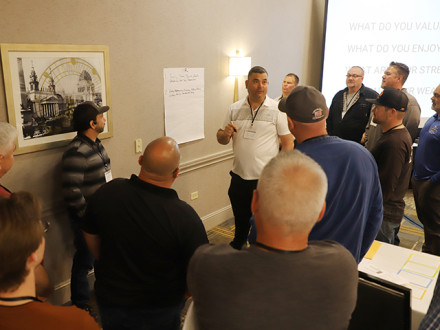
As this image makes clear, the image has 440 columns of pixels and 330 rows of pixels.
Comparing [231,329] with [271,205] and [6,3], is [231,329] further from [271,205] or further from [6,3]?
[6,3]

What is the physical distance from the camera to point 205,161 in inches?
169

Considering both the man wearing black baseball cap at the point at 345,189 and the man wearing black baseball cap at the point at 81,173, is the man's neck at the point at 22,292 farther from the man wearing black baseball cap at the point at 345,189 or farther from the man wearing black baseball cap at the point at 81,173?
the man wearing black baseball cap at the point at 81,173

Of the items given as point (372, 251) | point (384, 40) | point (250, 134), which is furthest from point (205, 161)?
point (384, 40)

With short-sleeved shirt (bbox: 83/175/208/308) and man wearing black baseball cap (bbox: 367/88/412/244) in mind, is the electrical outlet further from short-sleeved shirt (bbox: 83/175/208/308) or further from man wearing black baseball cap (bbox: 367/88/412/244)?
man wearing black baseball cap (bbox: 367/88/412/244)

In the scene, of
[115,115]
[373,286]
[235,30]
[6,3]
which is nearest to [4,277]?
[373,286]

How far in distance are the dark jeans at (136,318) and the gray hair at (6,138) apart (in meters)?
0.97

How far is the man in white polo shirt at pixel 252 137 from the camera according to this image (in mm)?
3480

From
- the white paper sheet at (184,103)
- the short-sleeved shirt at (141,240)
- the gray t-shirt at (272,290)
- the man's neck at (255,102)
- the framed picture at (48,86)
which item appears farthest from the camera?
the white paper sheet at (184,103)

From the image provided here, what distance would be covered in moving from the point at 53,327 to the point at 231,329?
1.61ft

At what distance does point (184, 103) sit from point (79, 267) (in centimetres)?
188

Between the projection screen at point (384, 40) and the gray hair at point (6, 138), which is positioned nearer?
the gray hair at point (6, 138)

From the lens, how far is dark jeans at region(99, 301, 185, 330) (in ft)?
5.87

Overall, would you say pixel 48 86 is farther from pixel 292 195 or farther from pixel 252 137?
pixel 292 195

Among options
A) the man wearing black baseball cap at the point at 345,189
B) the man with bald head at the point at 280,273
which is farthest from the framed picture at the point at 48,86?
the man with bald head at the point at 280,273
